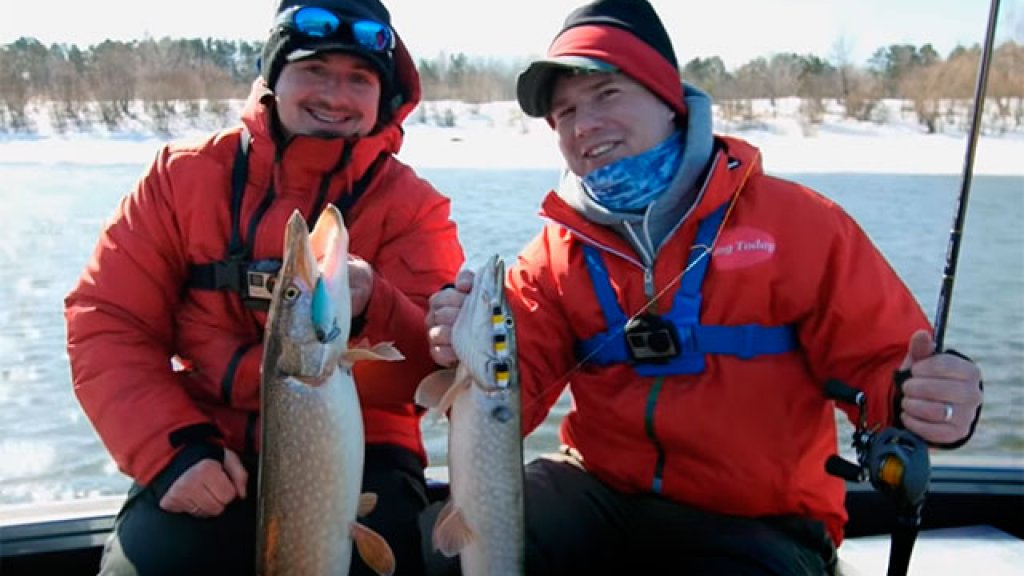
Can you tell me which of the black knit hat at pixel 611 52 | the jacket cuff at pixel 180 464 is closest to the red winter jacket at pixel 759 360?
the black knit hat at pixel 611 52

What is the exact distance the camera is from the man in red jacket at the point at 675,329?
248cm

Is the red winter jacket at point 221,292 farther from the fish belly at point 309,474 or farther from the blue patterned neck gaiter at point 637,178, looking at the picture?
the blue patterned neck gaiter at point 637,178

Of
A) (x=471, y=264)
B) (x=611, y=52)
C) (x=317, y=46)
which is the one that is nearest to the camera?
(x=611, y=52)

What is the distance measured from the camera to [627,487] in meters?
2.71

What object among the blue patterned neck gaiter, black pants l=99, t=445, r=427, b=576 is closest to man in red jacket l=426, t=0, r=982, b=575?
the blue patterned neck gaiter

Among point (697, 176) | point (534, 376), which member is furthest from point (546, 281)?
point (697, 176)

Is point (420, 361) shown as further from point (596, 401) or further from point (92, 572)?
point (92, 572)

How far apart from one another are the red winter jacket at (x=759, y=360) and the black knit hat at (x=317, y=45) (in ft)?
2.73

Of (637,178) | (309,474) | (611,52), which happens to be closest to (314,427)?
(309,474)

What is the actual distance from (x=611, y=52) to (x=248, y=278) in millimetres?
1226

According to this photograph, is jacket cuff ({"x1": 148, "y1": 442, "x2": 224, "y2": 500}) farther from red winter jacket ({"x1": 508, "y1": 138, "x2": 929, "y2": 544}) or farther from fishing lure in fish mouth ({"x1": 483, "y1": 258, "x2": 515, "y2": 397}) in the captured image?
red winter jacket ({"x1": 508, "y1": 138, "x2": 929, "y2": 544})

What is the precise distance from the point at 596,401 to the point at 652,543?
418 mm

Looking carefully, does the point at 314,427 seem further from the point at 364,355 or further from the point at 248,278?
the point at 248,278

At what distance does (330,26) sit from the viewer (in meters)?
2.80
